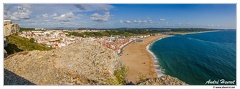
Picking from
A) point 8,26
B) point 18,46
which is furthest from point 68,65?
point 18,46

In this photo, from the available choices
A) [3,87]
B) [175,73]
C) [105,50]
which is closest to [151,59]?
[175,73]

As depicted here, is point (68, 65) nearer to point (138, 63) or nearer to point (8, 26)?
point (8, 26)

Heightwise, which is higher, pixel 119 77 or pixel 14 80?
pixel 14 80

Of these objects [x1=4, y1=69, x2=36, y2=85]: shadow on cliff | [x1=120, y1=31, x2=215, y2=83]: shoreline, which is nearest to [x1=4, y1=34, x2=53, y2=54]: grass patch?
[x1=4, y1=69, x2=36, y2=85]: shadow on cliff

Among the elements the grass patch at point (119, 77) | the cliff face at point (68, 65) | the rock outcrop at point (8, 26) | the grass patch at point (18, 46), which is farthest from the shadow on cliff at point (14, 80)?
the grass patch at point (18, 46)

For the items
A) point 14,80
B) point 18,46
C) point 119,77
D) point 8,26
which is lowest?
point 119,77

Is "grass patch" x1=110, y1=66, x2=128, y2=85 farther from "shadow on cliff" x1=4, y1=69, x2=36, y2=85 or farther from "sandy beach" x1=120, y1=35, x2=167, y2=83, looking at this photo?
"sandy beach" x1=120, y1=35, x2=167, y2=83

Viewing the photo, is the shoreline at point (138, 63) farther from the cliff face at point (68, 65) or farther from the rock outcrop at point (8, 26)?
the cliff face at point (68, 65)

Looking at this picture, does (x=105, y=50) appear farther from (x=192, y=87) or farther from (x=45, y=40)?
(x=45, y=40)

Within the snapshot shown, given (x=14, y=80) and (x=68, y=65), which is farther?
(x=68, y=65)
